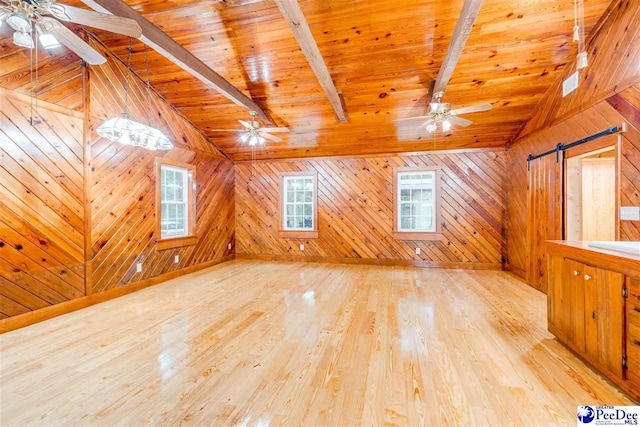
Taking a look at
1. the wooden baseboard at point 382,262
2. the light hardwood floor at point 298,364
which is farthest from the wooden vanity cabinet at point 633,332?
the wooden baseboard at point 382,262

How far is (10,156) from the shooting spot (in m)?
2.79

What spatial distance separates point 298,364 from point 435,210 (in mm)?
4516

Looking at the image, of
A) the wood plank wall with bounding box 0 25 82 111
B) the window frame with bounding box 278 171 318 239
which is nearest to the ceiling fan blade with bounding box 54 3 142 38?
the wood plank wall with bounding box 0 25 82 111

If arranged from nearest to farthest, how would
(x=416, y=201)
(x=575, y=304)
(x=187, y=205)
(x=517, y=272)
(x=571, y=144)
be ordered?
(x=575, y=304) < (x=571, y=144) < (x=517, y=272) < (x=187, y=205) < (x=416, y=201)

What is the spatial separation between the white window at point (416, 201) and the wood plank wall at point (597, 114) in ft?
4.97

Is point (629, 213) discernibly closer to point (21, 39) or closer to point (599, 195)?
point (599, 195)

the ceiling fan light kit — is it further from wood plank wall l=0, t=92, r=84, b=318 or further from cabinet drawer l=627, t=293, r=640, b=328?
cabinet drawer l=627, t=293, r=640, b=328

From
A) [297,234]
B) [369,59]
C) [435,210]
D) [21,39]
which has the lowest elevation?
[297,234]

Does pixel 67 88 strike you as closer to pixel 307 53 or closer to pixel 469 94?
pixel 307 53

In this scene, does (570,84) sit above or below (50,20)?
above

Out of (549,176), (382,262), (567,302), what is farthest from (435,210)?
(567,302)

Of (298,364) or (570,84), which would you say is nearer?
(298,364)

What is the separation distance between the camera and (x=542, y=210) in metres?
4.08

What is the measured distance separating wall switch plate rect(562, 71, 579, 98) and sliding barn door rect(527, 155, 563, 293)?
854 mm
